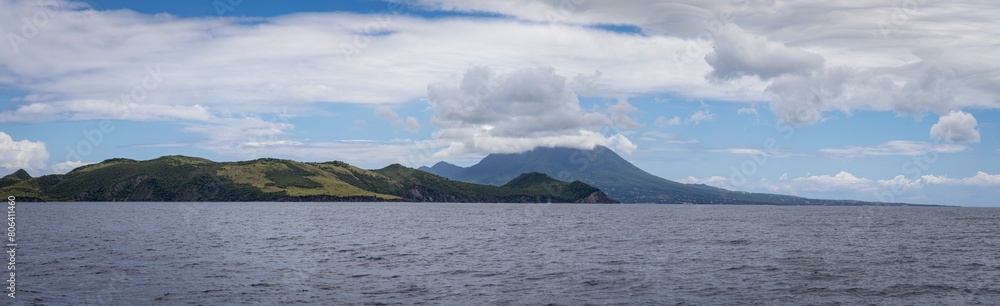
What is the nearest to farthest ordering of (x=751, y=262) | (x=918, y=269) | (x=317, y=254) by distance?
(x=918, y=269), (x=751, y=262), (x=317, y=254)

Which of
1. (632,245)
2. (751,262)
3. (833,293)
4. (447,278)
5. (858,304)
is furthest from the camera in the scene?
(632,245)

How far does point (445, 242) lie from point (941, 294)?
73.2 meters

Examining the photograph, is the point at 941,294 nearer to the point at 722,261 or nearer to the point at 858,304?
the point at 858,304

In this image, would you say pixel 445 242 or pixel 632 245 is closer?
pixel 632 245

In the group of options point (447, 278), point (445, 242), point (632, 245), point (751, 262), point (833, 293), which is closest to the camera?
point (833, 293)

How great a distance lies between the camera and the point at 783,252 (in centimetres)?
9838

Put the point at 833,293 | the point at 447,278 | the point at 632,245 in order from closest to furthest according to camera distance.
→ the point at 833,293, the point at 447,278, the point at 632,245

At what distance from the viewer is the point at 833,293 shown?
198 ft

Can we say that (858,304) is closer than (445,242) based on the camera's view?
Yes

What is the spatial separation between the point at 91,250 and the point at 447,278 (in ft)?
179

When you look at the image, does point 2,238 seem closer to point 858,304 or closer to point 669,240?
point 669,240

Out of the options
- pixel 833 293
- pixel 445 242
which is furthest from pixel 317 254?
pixel 833 293

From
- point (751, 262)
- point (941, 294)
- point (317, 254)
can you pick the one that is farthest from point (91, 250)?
point (941, 294)

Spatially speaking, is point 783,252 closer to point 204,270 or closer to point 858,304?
point 858,304
